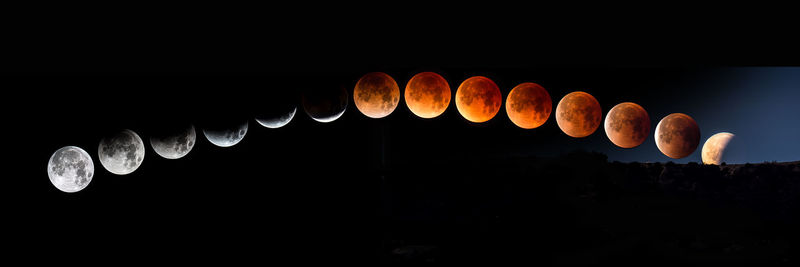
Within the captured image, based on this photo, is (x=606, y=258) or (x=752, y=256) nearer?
(x=752, y=256)

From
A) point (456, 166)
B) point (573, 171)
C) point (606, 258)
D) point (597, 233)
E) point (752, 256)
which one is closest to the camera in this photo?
point (752, 256)

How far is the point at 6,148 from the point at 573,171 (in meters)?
19.5

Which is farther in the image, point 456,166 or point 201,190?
point 456,166

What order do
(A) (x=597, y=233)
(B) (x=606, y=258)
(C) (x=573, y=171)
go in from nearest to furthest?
(B) (x=606, y=258) < (A) (x=597, y=233) < (C) (x=573, y=171)

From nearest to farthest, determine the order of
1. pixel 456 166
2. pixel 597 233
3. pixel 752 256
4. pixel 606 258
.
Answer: pixel 752 256, pixel 606 258, pixel 597 233, pixel 456 166

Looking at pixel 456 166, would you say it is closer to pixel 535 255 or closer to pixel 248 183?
pixel 535 255

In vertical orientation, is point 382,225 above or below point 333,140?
below

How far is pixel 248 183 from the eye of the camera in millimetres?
17844

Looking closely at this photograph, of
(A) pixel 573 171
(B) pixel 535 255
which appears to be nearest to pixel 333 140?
(B) pixel 535 255

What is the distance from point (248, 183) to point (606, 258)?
496 inches

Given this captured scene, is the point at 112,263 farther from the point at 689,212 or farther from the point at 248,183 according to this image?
the point at 689,212

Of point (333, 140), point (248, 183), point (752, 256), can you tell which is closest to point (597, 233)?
point (752, 256)

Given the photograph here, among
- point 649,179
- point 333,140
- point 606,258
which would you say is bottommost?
point 606,258

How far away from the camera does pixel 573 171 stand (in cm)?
1930
